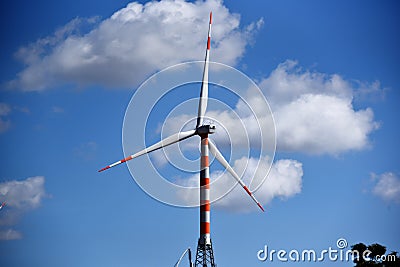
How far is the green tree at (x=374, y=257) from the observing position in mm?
91438

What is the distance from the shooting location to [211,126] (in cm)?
11125

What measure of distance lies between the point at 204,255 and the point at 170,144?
17425mm

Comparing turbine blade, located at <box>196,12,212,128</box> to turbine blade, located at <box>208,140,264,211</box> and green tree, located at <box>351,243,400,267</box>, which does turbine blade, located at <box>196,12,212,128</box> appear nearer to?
turbine blade, located at <box>208,140,264,211</box>

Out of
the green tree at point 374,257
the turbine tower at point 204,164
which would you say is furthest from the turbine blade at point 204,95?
the green tree at point 374,257


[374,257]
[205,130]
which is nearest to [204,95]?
[205,130]

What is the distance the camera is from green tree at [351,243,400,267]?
300 feet

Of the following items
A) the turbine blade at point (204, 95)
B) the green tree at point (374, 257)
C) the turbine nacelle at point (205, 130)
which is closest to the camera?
the green tree at point (374, 257)

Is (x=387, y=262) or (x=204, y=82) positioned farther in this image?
(x=204, y=82)

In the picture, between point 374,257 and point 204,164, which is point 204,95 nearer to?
point 204,164

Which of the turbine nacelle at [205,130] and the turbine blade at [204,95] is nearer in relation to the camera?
the turbine nacelle at [205,130]

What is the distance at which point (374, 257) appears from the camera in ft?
304

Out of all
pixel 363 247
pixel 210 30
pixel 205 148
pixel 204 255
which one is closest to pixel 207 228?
pixel 204 255

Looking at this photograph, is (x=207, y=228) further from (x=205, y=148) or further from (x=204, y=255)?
(x=205, y=148)

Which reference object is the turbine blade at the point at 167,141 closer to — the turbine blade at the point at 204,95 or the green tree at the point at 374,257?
the turbine blade at the point at 204,95
